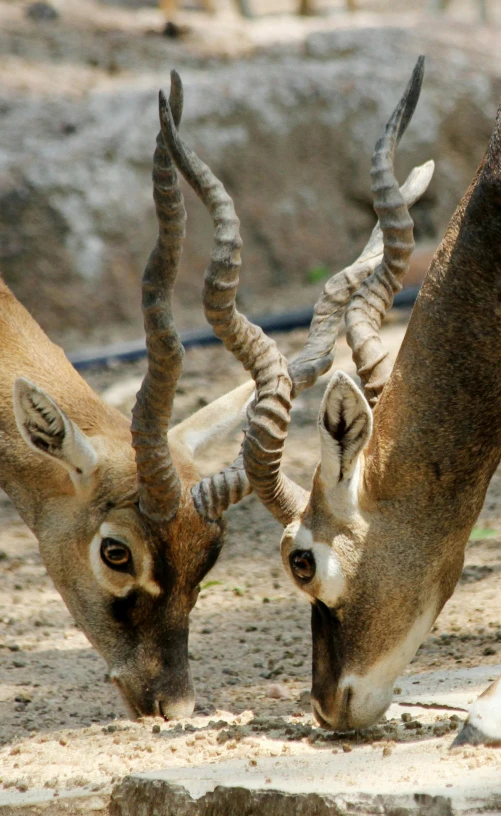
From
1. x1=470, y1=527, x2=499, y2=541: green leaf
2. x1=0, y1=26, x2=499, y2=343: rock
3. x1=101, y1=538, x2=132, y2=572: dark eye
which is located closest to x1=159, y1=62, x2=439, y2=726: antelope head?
x1=101, y1=538, x2=132, y2=572: dark eye

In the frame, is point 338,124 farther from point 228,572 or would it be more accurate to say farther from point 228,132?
point 228,572

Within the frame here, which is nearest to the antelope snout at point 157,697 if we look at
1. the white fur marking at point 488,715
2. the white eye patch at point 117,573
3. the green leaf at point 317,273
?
the white eye patch at point 117,573

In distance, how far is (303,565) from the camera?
4.79 meters

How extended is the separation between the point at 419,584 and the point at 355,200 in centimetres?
965

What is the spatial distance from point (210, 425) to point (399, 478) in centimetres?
168

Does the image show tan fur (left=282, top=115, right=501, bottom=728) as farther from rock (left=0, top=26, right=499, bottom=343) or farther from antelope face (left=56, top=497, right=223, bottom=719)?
rock (left=0, top=26, right=499, bottom=343)

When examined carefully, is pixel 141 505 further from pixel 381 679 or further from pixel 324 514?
pixel 381 679

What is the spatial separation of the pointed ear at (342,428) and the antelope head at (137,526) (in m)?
0.79

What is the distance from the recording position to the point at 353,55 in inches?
562

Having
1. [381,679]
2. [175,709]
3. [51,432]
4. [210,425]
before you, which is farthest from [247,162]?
[381,679]

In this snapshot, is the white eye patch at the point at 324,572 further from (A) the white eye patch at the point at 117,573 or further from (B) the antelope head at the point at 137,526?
(A) the white eye patch at the point at 117,573

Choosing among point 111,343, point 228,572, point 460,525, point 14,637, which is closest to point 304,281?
point 111,343

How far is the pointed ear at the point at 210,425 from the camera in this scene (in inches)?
243

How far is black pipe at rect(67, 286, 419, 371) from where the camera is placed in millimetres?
11375
